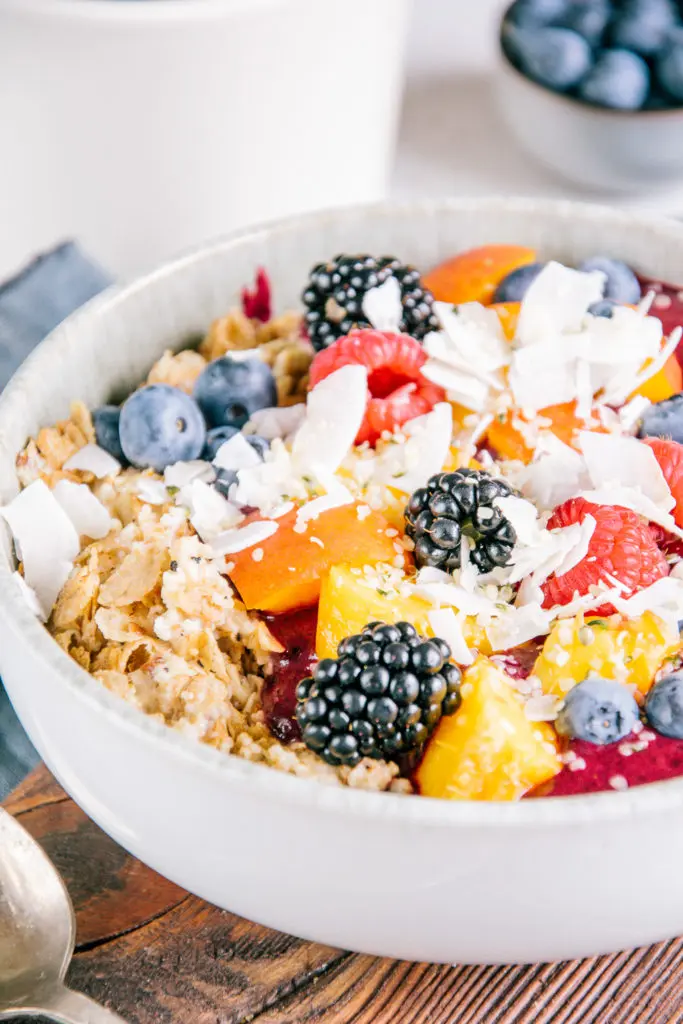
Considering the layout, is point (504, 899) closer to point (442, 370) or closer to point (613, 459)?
point (613, 459)

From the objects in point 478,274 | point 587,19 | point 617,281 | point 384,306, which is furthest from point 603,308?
point 587,19

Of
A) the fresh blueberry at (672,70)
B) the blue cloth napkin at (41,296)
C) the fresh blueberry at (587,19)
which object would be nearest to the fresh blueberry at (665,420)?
the blue cloth napkin at (41,296)

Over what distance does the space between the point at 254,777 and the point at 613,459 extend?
583 mm

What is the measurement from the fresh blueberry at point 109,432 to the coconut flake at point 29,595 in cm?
25

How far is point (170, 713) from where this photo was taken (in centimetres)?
102

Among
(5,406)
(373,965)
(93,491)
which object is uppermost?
(5,406)

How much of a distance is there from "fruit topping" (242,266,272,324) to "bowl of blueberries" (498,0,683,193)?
90 centimetres

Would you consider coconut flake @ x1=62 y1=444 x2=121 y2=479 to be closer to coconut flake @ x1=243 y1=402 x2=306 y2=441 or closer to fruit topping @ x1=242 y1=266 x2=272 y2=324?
coconut flake @ x1=243 y1=402 x2=306 y2=441

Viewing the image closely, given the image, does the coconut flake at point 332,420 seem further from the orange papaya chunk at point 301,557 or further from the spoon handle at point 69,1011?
the spoon handle at point 69,1011

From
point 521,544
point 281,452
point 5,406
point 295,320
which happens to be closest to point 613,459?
point 521,544

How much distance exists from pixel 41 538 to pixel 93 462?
17 cm

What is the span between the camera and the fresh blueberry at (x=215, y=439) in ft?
4.43

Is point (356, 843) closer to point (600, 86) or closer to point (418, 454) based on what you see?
point (418, 454)

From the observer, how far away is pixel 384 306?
1.38 metres
